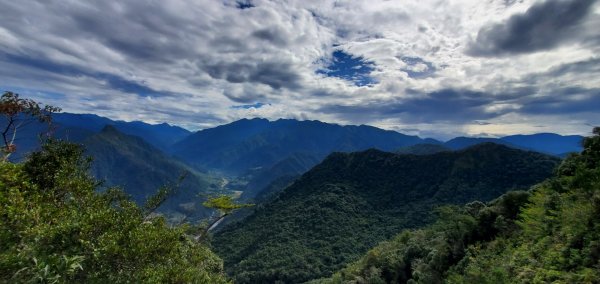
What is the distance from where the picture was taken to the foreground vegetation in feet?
65.6

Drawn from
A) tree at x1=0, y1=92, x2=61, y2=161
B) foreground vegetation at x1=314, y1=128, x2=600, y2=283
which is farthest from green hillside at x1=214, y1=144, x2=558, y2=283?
tree at x1=0, y1=92, x2=61, y2=161

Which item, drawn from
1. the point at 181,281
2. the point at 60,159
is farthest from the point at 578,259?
the point at 60,159

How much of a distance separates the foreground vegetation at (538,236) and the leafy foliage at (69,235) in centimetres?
2155

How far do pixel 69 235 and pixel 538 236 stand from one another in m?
32.5

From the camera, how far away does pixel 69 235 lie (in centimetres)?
1529

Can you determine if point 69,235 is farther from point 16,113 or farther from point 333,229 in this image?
point 333,229

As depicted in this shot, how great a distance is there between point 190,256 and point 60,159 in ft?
41.6

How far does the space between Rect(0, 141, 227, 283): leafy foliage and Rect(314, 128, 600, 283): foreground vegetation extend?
21550 mm

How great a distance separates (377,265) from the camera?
3145 inches

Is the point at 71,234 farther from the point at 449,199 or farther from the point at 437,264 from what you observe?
the point at 449,199

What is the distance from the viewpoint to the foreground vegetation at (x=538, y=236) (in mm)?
20000

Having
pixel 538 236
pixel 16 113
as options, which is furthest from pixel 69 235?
pixel 538 236

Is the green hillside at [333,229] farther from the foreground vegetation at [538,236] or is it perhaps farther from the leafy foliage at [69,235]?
the leafy foliage at [69,235]

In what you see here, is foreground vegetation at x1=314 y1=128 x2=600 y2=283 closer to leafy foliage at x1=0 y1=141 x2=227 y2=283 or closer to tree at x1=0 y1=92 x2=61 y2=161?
leafy foliage at x1=0 y1=141 x2=227 y2=283
